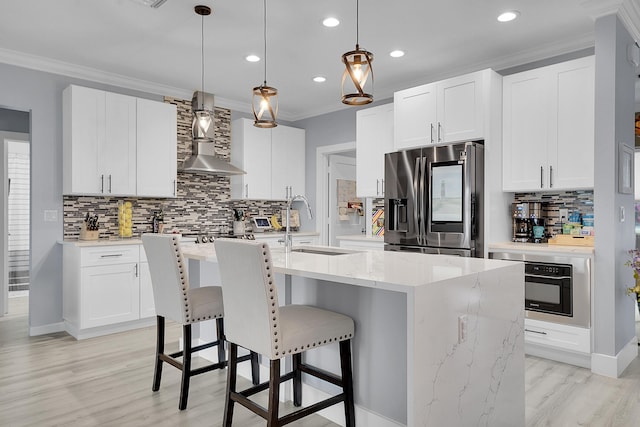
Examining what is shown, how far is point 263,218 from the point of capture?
600 cm

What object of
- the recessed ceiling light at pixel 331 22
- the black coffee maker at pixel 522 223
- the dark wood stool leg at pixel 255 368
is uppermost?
the recessed ceiling light at pixel 331 22

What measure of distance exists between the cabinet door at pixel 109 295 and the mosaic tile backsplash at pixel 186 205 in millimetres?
658

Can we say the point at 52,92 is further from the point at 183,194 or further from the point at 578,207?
the point at 578,207

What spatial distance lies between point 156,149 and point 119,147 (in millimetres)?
389

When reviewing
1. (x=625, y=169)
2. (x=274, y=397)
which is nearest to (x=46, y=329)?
(x=274, y=397)

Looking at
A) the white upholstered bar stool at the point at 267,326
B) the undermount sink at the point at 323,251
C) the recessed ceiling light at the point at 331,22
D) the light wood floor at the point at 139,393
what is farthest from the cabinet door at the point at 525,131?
the white upholstered bar stool at the point at 267,326

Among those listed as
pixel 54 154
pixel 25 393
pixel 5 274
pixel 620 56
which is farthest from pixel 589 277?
pixel 5 274

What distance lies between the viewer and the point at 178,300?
253cm

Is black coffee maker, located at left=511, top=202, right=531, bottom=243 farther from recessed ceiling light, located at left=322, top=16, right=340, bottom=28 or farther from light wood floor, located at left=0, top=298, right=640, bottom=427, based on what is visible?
recessed ceiling light, located at left=322, top=16, right=340, bottom=28

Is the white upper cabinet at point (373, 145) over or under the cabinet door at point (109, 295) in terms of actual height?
over

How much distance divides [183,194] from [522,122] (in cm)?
378

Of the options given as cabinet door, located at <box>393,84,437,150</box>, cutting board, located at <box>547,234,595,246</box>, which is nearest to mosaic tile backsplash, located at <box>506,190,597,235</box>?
cutting board, located at <box>547,234,595,246</box>

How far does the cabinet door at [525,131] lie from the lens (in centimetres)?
362

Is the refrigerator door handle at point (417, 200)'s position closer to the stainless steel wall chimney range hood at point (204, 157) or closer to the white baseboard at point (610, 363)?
the white baseboard at point (610, 363)
